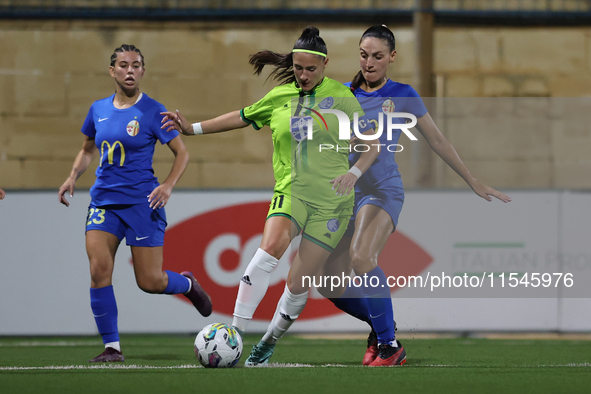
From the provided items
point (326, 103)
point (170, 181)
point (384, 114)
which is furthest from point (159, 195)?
point (384, 114)

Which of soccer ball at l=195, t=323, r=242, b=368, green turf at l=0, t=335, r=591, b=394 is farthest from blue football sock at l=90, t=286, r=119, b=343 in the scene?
soccer ball at l=195, t=323, r=242, b=368

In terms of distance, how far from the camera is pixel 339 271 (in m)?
4.62

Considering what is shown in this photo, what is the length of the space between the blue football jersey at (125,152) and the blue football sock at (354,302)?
1348mm

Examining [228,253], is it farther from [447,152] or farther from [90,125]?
[447,152]

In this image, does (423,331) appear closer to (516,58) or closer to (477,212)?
(477,212)

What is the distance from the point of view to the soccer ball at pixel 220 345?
416cm

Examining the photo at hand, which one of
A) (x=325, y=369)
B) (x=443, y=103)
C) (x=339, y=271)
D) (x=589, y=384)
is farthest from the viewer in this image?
(x=443, y=103)

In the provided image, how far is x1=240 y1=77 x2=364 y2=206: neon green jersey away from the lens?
434cm

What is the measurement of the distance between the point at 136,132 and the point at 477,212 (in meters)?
2.95

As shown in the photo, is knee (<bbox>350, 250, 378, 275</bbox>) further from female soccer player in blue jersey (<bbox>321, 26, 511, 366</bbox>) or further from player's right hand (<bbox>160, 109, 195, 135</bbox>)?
player's right hand (<bbox>160, 109, 195, 135</bbox>)

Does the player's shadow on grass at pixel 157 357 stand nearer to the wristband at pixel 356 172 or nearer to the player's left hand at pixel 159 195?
the player's left hand at pixel 159 195

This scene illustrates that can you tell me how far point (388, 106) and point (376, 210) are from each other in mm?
623

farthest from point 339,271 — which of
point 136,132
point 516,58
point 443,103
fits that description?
point 516,58

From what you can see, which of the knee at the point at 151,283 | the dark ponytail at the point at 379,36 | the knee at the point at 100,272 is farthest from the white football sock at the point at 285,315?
the dark ponytail at the point at 379,36
